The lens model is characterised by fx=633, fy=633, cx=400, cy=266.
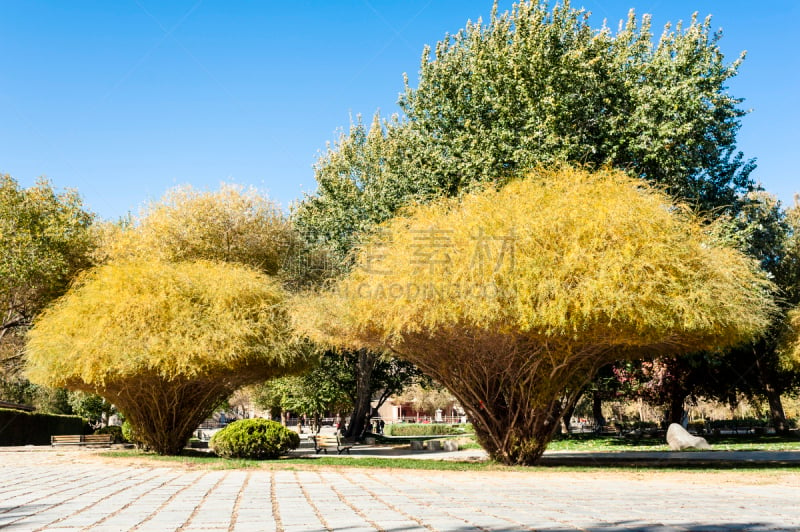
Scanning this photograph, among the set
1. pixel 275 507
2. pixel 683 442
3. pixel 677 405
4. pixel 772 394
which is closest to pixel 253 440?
pixel 275 507

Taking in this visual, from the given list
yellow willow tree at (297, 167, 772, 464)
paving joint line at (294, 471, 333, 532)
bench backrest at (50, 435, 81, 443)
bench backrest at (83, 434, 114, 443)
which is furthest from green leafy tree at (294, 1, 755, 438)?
bench backrest at (50, 435, 81, 443)

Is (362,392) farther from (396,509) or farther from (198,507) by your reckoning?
(396,509)

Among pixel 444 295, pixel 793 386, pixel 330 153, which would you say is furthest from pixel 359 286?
pixel 793 386

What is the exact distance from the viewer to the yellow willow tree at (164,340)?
1655 cm

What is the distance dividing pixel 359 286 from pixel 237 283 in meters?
5.12

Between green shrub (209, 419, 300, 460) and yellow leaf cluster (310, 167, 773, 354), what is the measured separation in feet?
17.9

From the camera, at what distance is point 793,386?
109 ft

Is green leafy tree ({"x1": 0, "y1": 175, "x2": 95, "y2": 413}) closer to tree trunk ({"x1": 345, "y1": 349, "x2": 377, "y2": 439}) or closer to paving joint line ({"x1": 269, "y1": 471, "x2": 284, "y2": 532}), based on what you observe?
tree trunk ({"x1": 345, "y1": 349, "x2": 377, "y2": 439})

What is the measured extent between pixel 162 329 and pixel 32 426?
27005 mm

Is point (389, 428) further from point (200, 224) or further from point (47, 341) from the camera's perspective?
point (47, 341)

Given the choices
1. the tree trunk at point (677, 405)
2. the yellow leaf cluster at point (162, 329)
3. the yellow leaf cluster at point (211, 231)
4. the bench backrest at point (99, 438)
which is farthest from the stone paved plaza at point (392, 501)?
the tree trunk at point (677, 405)

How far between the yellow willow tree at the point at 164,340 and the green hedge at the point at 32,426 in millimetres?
19162

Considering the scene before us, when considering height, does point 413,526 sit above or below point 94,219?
below

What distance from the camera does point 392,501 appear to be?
7832 mm
